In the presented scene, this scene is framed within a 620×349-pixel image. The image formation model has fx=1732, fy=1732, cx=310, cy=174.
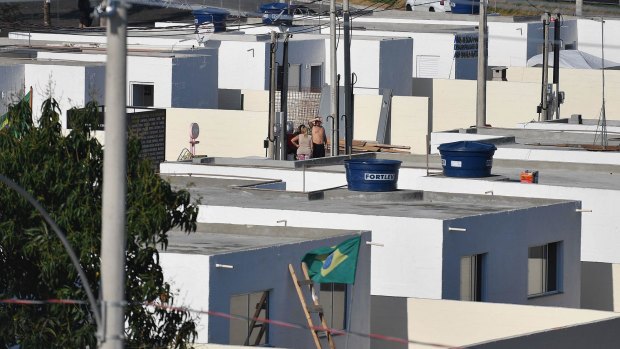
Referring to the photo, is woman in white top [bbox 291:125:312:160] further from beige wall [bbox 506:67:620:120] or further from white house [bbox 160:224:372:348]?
beige wall [bbox 506:67:620:120]

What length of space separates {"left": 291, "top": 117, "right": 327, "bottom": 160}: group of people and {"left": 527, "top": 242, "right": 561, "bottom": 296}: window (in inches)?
506

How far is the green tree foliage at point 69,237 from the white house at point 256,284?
8.97 feet

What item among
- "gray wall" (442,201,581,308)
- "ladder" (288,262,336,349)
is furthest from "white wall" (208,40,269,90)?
"ladder" (288,262,336,349)

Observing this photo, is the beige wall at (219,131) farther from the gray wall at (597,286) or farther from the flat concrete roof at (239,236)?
the flat concrete roof at (239,236)

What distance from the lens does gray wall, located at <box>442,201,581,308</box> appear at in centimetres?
2686

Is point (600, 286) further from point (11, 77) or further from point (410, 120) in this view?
point (410, 120)

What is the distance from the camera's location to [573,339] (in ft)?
76.3

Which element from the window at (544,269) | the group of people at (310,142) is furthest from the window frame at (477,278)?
the group of people at (310,142)

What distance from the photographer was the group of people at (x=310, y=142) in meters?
41.7

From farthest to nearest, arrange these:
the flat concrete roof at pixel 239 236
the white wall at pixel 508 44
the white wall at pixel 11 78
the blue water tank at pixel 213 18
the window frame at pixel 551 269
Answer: the white wall at pixel 508 44 < the blue water tank at pixel 213 18 < the white wall at pixel 11 78 < the window frame at pixel 551 269 < the flat concrete roof at pixel 239 236

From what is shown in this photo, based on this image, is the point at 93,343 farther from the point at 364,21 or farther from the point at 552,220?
the point at 364,21

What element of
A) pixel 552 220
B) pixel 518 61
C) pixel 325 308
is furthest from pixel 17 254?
pixel 518 61

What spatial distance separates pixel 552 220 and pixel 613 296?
3070 millimetres

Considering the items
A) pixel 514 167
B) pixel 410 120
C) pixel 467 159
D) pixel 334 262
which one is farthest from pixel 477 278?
pixel 410 120
